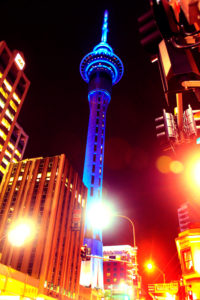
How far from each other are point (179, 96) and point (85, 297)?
95004mm

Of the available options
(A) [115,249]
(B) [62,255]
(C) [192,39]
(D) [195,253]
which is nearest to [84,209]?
(B) [62,255]

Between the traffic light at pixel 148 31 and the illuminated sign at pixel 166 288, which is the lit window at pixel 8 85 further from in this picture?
the traffic light at pixel 148 31

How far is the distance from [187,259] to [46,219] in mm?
52330

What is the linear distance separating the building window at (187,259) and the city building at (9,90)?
71.8 meters

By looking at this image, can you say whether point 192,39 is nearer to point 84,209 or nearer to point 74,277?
Result: point 74,277

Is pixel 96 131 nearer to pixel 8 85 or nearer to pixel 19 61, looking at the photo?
pixel 8 85

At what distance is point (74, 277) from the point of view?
268ft

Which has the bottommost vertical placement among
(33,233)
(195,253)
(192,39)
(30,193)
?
(192,39)

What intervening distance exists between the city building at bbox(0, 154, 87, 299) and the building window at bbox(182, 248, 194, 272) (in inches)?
1490

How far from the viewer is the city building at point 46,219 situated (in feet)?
220

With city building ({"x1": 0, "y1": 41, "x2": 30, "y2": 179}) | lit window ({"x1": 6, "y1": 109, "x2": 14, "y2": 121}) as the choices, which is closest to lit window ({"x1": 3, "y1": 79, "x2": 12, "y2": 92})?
city building ({"x1": 0, "y1": 41, "x2": 30, "y2": 179})

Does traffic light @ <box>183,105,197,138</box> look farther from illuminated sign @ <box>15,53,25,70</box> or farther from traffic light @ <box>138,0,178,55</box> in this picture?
illuminated sign @ <box>15,53,25,70</box>

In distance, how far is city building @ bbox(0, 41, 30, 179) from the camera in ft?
287

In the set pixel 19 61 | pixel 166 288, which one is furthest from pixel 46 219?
pixel 19 61
